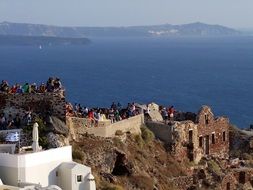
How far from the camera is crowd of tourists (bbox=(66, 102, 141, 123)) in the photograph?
4549 cm

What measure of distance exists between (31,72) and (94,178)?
514ft

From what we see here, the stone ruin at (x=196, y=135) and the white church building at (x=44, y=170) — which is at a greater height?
the white church building at (x=44, y=170)

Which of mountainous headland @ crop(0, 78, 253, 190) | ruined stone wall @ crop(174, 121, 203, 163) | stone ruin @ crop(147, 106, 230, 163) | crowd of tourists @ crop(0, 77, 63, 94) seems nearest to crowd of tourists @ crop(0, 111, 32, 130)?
mountainous headland @ crop(0, 78, 253, 190)

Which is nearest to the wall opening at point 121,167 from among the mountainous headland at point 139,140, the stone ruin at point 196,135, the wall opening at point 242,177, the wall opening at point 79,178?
the mountainous headland at point 139,140

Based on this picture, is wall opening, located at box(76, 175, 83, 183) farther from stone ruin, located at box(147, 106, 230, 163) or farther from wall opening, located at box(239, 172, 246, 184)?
wall opening, located at box(239, 172, 246, 184)

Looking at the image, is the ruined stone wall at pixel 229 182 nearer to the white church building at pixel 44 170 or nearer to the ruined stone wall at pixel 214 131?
the ruined stone wall at pixel 214 131

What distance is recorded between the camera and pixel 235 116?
12488 cm

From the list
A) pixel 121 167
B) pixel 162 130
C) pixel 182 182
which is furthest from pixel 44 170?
pixel 162 130

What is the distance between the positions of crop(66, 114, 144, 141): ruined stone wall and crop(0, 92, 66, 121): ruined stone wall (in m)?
0.95

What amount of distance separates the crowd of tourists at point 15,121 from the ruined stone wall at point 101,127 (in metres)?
2.57

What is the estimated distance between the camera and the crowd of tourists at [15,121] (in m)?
41.2

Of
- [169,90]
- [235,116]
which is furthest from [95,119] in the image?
[169,90]

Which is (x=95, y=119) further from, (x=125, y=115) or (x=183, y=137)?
(x=183, y=137)

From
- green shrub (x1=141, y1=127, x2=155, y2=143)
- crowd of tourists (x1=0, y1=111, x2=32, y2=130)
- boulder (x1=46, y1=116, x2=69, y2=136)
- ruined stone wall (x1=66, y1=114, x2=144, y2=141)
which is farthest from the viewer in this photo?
green shrub (x1=141, y1=127, x2=155, y2=143)
